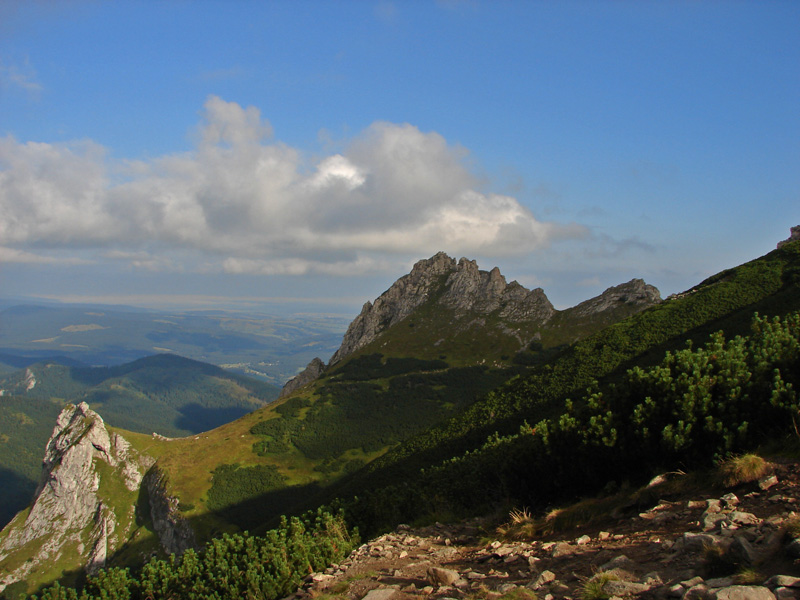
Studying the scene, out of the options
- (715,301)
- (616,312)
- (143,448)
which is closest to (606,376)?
(715,301)

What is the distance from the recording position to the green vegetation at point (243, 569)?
22.9m

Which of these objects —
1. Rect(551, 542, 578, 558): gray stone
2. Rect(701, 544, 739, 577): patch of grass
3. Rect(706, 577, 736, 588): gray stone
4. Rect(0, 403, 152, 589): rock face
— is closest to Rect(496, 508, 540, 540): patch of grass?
Rect(551, 542, 578, 558): gray stone

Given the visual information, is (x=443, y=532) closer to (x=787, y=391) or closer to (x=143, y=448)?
(x=787, y=391)

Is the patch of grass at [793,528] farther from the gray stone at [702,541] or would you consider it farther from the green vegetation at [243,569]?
the green vegetation at [243,569]

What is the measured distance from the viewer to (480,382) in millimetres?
189625

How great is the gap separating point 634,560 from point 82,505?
654 ft

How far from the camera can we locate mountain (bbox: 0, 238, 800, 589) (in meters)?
21.5

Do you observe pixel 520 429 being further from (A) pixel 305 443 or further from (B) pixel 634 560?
(A) pixel 305 443

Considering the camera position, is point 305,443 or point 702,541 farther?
point 305,443

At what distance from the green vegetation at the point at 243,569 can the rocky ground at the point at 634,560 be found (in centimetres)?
329

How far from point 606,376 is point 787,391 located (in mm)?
50738

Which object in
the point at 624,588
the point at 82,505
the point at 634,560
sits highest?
the point at 624,588

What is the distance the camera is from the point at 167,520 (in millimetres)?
133125

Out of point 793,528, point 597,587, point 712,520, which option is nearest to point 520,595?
point 597,587
